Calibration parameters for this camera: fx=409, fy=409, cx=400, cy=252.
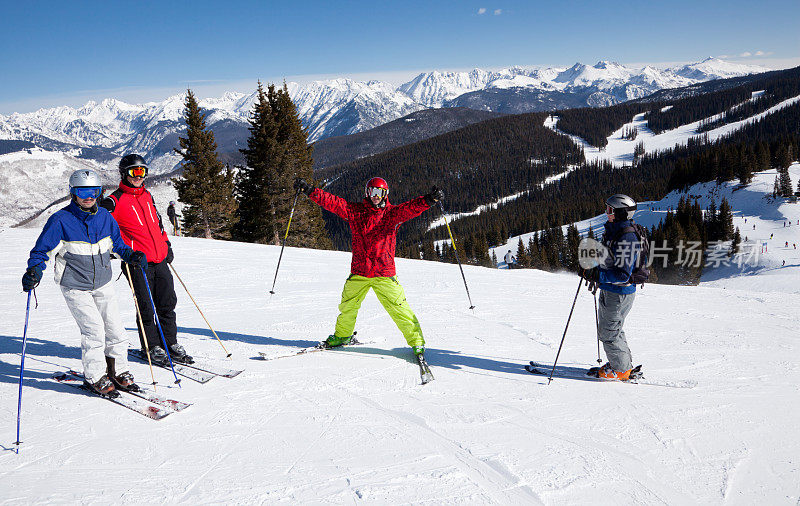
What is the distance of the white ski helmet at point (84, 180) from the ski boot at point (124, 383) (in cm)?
206

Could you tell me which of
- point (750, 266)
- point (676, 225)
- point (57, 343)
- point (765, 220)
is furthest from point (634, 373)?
point (765, 220)

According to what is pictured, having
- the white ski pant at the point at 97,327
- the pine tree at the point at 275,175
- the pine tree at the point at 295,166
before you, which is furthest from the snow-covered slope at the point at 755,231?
the white ski pant at the point at 97,327

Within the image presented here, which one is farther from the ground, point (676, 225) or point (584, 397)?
point (676, 225)

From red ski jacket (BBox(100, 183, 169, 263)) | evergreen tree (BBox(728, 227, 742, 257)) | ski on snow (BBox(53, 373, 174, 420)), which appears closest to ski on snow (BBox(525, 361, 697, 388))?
ski on snow (BBox(53, 373, 174, 420))

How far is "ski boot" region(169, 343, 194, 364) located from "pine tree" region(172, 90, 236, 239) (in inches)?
979

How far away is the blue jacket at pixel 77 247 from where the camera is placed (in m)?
3.95

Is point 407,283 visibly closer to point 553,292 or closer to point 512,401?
point 553,292

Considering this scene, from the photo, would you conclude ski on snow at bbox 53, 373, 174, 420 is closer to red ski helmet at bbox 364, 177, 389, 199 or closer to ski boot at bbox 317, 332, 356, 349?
ski boot at bbox 317, 332, 356, 349

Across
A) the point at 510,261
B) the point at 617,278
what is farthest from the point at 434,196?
the point at 510,261

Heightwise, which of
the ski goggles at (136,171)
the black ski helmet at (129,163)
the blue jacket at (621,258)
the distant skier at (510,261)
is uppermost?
the black ski helmet at (129,163)

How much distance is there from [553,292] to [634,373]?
20.3 ft

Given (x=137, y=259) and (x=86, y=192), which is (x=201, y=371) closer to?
(x=137, y=259)

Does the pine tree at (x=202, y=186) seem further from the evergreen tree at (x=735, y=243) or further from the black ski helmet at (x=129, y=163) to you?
the evergreen tree at (x=735, y=243)

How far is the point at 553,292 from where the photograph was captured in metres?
11.3
